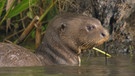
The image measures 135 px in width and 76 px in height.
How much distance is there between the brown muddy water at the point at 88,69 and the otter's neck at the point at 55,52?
21 cm

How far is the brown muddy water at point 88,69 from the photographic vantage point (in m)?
6.13

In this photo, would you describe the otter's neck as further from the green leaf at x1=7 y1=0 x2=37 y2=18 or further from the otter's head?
the green leaf at x1=7 y1=0 x2=37 y2=18

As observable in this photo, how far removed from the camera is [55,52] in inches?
295

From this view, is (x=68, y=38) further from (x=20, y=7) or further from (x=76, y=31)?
(x=20, y=7)

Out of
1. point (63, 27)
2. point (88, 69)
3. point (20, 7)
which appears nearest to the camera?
point (88, 69)

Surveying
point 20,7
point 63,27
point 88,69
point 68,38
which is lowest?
point 88,69

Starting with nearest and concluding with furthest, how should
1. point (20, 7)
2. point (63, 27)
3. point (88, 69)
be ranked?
point (88, 69)
point (63, 27)
point (20, 7)

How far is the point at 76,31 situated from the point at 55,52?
0.36 metres

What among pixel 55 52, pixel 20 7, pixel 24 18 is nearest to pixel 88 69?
pixel 55 52

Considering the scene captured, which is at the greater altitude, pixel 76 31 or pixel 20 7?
pixel 20 7

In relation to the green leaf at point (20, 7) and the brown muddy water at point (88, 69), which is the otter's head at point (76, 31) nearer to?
the brown muddy water at point (88, 69)

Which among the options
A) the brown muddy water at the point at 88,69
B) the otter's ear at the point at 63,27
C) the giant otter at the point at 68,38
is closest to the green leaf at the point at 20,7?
the giant otter at the point at 68,38

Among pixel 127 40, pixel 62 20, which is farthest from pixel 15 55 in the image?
pixel 127 40

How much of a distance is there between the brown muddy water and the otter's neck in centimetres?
21
